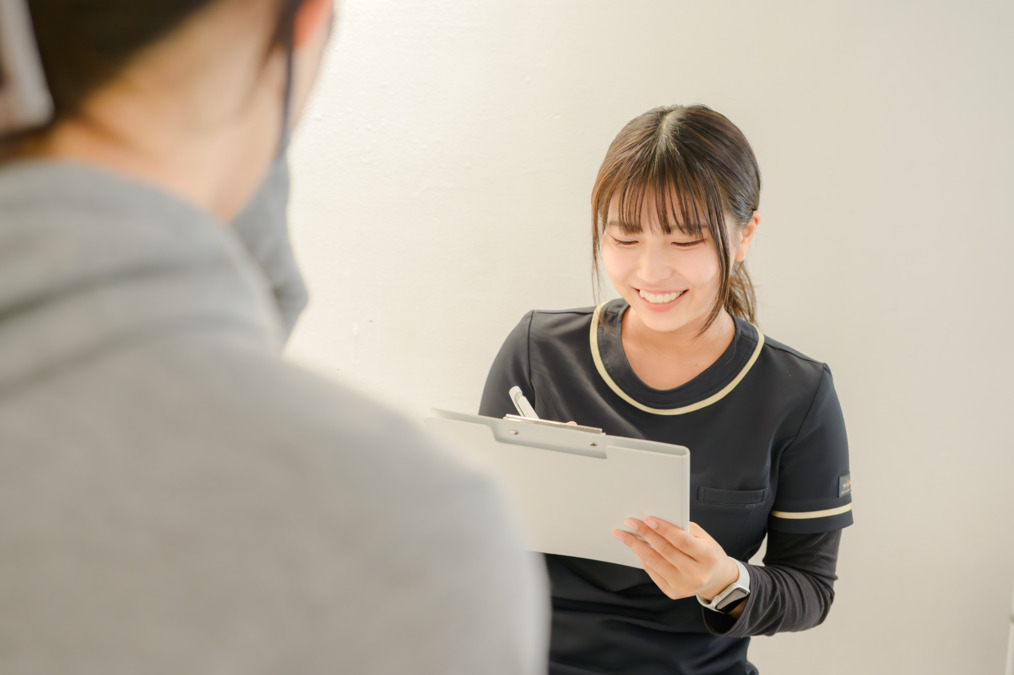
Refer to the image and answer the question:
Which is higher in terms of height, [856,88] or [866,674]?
[856,88]

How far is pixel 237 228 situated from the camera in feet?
1.05

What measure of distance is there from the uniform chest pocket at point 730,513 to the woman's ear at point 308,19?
972mm

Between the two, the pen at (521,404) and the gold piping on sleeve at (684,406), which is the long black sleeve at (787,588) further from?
the pen at (521,404)

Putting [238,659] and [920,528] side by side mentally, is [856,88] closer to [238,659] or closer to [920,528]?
[920,528]

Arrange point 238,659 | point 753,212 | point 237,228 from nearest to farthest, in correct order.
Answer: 1. point 238,659
2. point 237,228
3. point 753,212

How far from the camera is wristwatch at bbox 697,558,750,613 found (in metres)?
1.01

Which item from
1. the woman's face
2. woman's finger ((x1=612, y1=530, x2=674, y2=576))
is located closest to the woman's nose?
the woman's face

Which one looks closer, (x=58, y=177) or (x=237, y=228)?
(x=58, y=177)

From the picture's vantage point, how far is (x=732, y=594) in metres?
1.01

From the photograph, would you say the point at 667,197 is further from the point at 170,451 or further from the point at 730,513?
the point at 170,451

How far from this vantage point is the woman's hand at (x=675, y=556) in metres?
0.96

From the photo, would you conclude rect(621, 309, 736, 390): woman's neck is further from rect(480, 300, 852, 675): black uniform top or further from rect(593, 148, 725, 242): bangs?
rect(593, 148, 725, 242): bangs

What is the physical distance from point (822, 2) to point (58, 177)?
1.48 m

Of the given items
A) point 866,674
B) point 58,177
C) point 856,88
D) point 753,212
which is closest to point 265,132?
point 58,177
